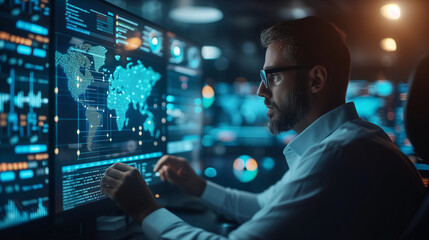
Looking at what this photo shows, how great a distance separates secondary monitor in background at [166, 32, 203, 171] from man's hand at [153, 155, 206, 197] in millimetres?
74

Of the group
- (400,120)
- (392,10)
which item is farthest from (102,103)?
(400,120)

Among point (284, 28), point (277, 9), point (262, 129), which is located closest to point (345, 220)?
point (284, 28)

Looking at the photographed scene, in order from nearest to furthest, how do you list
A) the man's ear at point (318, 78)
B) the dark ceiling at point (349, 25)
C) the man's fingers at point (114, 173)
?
the man's fingers at point (114, 173)
the man's ear at point (318, 78)
the dark ceiling at point (349, 25)

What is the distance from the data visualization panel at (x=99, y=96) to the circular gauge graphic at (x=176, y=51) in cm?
15

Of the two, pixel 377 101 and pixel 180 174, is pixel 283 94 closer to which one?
pixel 180 174

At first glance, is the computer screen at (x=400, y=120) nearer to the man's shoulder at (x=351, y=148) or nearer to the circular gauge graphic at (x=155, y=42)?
the man's shoulder at (x=351, y=148)

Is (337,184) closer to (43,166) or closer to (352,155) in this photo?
(352,155)

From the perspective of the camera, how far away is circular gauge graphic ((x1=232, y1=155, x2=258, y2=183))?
4539 millimetres

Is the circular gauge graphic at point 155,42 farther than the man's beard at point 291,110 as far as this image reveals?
Yes

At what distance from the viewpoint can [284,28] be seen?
4.00ft

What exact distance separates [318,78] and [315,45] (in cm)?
12

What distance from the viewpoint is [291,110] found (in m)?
1.22

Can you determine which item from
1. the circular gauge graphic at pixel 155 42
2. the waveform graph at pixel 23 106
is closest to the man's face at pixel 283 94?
the circular gauge graphic at pixel 155 42

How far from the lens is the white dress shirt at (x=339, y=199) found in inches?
34.6
